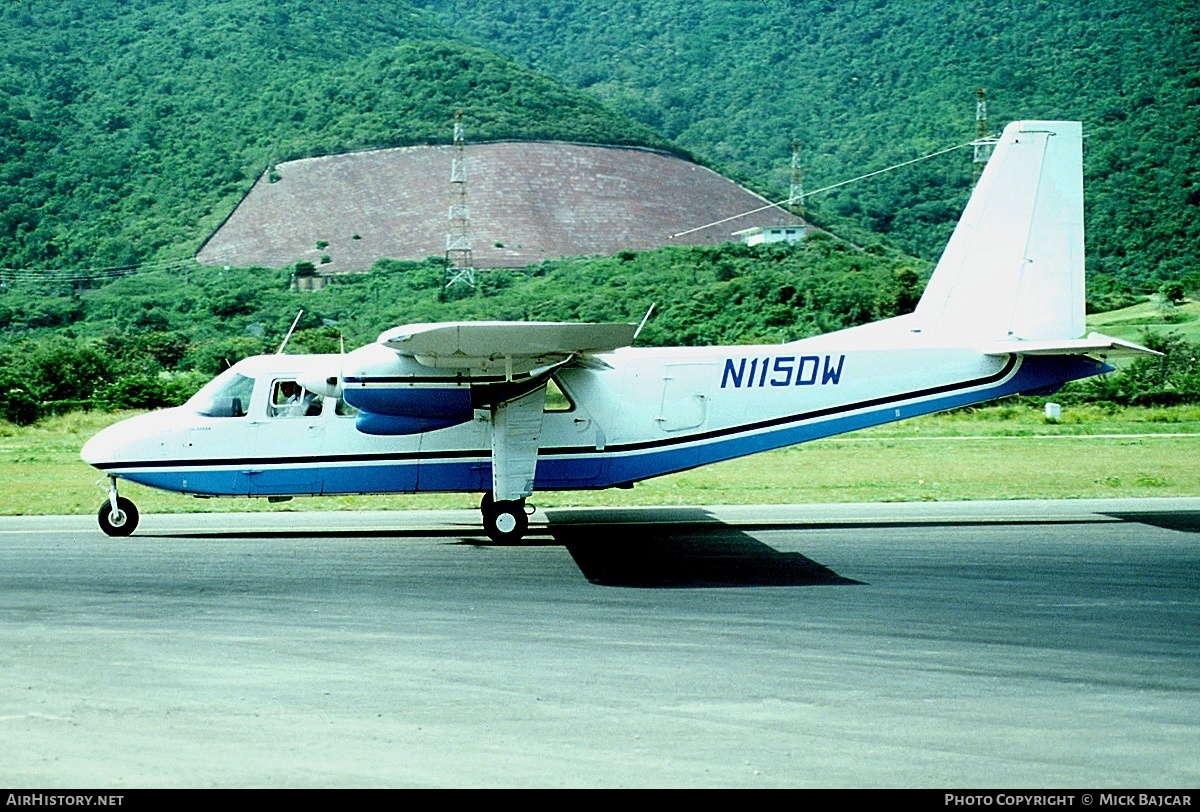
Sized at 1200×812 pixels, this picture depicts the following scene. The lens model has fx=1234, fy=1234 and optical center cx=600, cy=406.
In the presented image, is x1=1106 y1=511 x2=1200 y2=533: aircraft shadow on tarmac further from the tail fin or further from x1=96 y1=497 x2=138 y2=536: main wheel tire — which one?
x1=96 y1=497 x2=138 y2=536: main wheel tire

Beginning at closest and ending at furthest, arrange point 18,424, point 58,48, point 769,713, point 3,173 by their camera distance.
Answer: point 769,713 → point 18,424 → point 3,173 → point 58,48

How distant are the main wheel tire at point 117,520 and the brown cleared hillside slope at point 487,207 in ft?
263

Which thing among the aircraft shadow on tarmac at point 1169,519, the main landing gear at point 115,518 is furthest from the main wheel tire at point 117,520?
the aircraft shadow on tarmac at point 1169,519

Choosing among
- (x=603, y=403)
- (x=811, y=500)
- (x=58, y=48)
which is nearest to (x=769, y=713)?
(x=603, y=403)

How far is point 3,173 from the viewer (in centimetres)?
10962

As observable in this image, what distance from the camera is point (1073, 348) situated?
16141 mm

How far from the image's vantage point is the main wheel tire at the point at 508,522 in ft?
52.2

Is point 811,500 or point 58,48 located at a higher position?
point 58,48

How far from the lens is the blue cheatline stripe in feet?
54.6

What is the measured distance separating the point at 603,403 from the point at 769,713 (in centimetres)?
903

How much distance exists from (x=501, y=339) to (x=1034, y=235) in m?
7.94

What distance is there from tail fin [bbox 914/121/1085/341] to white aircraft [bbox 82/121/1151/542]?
0.02 meters

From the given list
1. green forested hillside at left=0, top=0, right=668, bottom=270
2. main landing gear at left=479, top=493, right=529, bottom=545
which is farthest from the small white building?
main landing gear at left=479, top=493, right=529, bottom=545

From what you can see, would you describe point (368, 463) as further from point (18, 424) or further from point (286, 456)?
point (18, 424)
